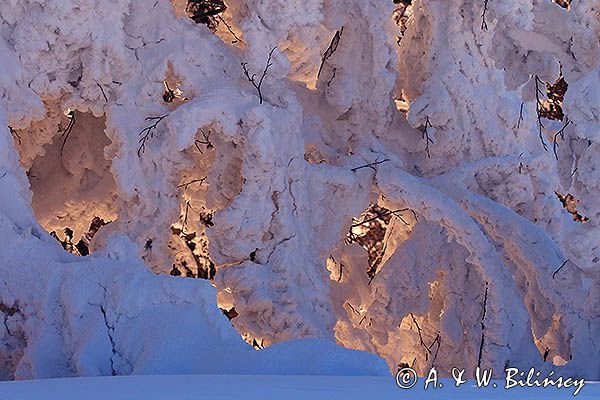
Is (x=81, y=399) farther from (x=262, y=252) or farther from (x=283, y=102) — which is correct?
(x=283, y=102)

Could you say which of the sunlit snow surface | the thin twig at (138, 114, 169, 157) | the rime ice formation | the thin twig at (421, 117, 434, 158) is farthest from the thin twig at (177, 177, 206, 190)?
the sunlit snow surface

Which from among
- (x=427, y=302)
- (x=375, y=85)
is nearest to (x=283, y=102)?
(x=375, y=85)

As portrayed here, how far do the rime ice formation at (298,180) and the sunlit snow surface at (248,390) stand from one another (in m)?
0.39

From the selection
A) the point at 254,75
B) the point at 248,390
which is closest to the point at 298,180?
the point at 254,75

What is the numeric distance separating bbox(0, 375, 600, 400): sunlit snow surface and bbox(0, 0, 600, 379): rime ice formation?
393mm

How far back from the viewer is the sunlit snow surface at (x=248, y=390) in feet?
8.82

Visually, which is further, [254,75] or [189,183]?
[189,183]

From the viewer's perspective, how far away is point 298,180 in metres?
4.80

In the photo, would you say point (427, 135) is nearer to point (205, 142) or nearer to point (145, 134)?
point (205, 142)

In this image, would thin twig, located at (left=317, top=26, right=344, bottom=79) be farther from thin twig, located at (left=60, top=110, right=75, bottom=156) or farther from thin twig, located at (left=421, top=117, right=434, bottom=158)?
thin twig, located at (left=60, top=110, right=75, bottom=156)

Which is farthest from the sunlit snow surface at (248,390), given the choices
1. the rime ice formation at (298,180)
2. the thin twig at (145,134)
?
the thin twig at (145,134)

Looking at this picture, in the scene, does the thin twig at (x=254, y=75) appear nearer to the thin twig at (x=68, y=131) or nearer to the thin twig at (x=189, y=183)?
the thin twig at (x=189, y=183)

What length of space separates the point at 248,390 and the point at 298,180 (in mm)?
2107

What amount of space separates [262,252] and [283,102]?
62 centimetres
